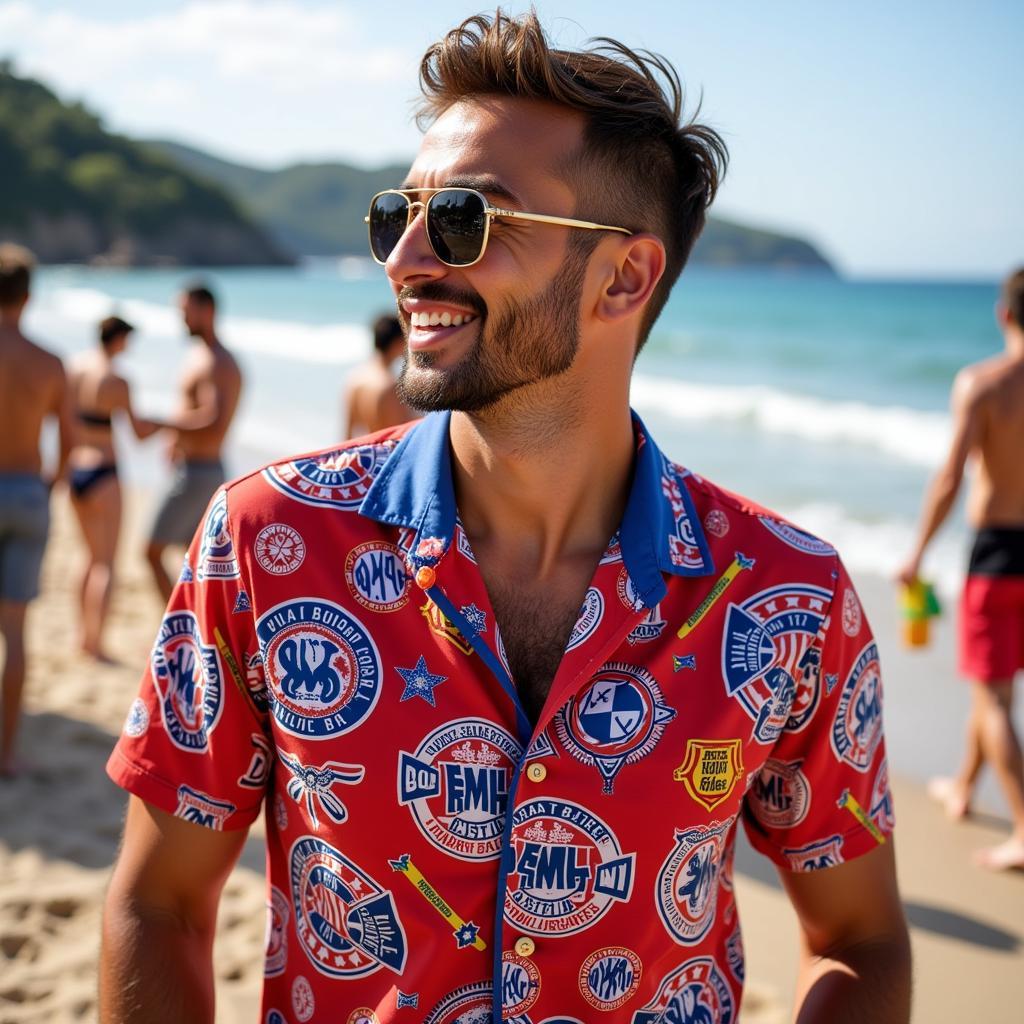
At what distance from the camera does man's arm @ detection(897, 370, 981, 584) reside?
4.75m

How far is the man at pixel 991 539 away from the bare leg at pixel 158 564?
4.12 m

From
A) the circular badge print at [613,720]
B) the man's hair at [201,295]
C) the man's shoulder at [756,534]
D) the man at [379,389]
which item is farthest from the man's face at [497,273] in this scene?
the man's hair at [201,295]

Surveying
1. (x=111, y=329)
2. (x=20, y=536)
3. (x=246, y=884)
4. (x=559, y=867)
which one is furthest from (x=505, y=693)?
(x=111, y=329)

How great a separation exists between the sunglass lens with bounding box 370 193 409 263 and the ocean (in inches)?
261

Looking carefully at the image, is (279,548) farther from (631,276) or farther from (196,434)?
(196,434)

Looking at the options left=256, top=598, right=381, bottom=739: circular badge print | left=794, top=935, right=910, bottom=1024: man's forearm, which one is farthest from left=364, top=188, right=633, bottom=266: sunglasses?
left=794, top=935, right=910, bottom=1024: man's forearm

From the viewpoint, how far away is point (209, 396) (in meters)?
6.64

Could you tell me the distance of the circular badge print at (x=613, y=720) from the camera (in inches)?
59.9

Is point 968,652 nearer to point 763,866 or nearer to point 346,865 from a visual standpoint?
point 763,866

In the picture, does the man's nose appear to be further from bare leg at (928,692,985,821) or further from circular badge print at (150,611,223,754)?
bare leg at (928,692,985,821)

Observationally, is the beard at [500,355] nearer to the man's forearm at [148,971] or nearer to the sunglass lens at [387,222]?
Result: the sunglass lens at [387,222]

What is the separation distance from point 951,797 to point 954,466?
4.81 ft

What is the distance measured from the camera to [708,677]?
1.58 meters

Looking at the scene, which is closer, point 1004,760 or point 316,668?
point 316,668
